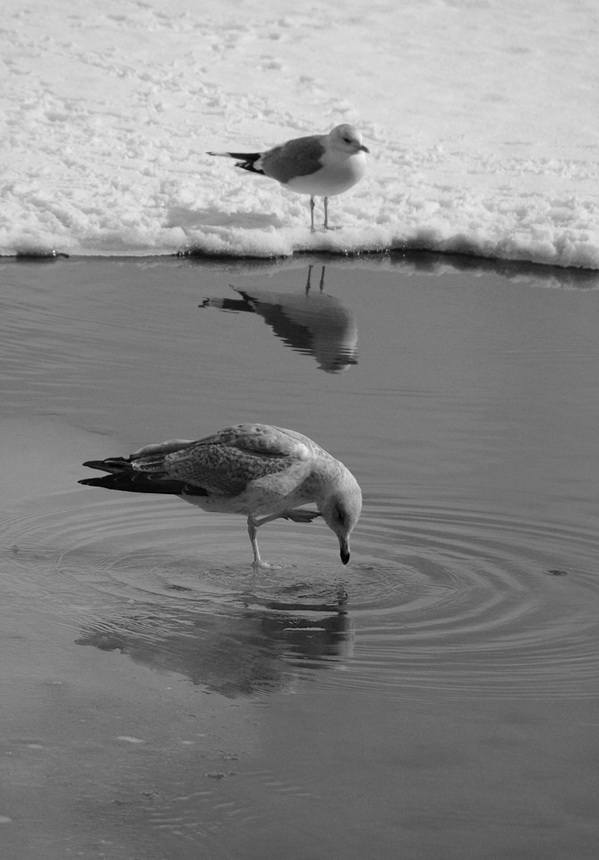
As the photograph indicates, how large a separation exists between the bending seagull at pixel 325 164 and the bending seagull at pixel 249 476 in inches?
283

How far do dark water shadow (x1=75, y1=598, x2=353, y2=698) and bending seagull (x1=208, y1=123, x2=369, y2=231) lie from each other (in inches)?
319

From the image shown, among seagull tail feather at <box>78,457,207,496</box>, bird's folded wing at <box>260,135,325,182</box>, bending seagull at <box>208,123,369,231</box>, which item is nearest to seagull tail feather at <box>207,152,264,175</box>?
bird's folded wing at <box>260,135,325,182</box>

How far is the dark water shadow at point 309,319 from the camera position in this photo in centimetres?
936

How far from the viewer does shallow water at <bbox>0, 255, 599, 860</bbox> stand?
3988mm

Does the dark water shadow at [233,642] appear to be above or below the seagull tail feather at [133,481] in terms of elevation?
below

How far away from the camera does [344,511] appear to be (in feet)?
19.5

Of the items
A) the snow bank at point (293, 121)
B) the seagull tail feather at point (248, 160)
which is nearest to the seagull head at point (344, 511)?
the snow bank at point (293, 121)

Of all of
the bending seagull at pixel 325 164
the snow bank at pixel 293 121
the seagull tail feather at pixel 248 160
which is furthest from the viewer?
the seagull tail feather at pixel 248 160

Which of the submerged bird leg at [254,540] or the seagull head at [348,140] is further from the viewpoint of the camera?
the seagull head at [348,140]

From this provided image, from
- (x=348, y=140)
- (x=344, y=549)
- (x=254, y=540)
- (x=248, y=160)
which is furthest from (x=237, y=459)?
(x=248, y=160)

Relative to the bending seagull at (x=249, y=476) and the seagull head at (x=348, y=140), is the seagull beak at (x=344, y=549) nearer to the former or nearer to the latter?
the bending seagull at (x=249, y=476)

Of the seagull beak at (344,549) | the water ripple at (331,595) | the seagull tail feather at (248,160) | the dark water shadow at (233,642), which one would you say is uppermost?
the seagull tail feather at (248,160)

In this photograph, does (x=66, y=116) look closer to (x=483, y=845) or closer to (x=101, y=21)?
(x=101, y=21)

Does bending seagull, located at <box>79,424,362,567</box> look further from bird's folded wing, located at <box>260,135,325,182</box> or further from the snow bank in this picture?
bird's folded wing, located at <box>260,135,325,182</box>
